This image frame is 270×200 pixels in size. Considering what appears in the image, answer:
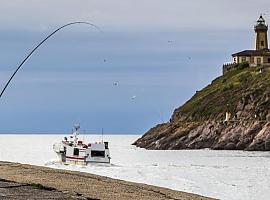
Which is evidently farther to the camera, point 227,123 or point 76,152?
point 227,123

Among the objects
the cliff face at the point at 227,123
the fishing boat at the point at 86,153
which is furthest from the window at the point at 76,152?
the cliff face at the point at 227,123

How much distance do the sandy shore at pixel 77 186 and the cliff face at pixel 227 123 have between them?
435 ft

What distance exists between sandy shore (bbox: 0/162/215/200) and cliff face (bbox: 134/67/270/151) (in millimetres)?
132699

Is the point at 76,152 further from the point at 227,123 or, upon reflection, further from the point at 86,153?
the point at 227,123

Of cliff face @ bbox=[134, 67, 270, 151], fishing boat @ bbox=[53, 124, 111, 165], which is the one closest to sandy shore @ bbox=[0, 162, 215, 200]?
fishing boat @ bbox=[53, 124, 111, 165]

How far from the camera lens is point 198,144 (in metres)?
173

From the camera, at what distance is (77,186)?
28375 mm

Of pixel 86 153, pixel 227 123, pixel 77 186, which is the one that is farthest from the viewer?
pixel 227 123

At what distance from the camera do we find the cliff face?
167 meters

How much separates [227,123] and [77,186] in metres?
148

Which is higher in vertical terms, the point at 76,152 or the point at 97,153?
the point at 76,152

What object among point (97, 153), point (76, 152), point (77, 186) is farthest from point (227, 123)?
point (77, 186)

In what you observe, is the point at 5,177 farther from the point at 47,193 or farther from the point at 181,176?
the point at 181,176

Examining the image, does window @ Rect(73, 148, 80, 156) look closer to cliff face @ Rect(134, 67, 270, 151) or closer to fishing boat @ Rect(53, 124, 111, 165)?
fishing boat @ Rect(53, 124, 111, 165)
